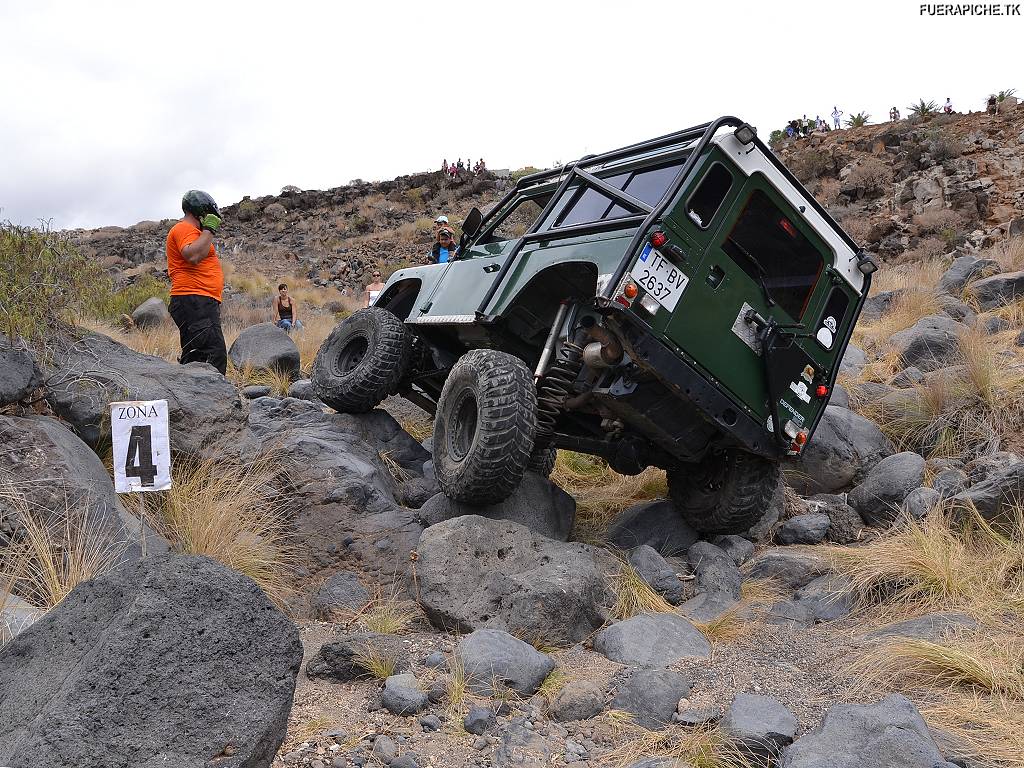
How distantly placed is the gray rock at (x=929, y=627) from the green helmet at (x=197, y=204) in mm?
5695

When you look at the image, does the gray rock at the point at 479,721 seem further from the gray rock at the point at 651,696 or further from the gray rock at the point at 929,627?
the gray rock at the point at 929,627

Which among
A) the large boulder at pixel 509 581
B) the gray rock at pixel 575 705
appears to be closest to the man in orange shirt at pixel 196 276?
the large boulder at pixel 509 581

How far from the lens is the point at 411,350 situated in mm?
7434

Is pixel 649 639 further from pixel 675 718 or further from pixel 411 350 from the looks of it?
pixel 411 350

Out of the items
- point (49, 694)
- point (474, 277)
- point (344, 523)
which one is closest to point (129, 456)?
point (49, 694)

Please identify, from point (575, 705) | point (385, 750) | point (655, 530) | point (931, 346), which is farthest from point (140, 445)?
point (931, 346)

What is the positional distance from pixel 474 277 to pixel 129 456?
10.5ft

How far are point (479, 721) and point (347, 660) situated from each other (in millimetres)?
770

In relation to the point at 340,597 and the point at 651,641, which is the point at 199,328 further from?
the point at 651,641

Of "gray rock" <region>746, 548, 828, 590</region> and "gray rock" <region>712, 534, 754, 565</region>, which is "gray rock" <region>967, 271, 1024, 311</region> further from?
"gray rock" <region>746, 548, 828, 590</region>

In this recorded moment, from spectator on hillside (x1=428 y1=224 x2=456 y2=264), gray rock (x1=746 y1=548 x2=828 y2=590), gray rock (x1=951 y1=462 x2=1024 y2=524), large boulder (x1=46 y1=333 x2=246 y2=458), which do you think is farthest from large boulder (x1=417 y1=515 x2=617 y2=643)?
spectator on hillside (x1=428 y1=224 x2=456 y2=264)

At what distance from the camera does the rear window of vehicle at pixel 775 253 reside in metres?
5.34

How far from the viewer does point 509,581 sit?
4.63m

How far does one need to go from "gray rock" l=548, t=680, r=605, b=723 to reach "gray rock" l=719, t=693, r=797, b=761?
1.76 feet
